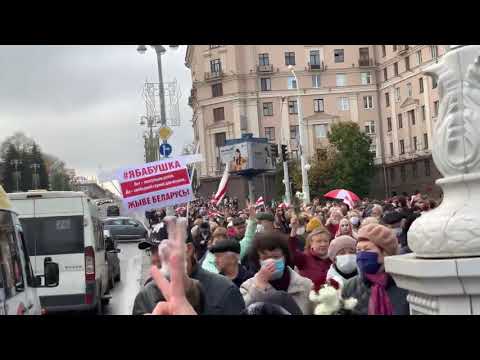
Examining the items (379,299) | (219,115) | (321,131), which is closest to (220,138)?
(219,115)

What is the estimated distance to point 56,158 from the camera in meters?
7.04

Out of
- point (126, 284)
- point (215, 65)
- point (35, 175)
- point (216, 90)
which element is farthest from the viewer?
point (216, 90)

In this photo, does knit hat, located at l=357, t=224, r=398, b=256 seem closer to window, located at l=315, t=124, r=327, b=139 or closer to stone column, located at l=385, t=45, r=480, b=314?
stone column, located at l=385, t=45, r=480, b=314

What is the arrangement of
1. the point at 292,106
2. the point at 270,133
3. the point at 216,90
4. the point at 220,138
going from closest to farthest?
1. the point at 216,90
2. the point at 220,138
3. the point at 292,106
4. the point at 270,133

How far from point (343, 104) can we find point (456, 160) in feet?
83.0

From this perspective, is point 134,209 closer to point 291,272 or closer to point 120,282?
point 291,272

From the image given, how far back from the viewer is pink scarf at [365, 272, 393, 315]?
405cm

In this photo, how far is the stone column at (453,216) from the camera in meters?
2.99

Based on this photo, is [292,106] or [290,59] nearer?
[290,59]

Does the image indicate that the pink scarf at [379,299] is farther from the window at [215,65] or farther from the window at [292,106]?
the window at [292,106]

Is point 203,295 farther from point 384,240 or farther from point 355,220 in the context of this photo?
point 355,220

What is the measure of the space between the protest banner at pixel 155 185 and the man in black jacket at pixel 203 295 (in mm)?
3583

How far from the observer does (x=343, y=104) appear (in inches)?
1110

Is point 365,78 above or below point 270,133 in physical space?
above
